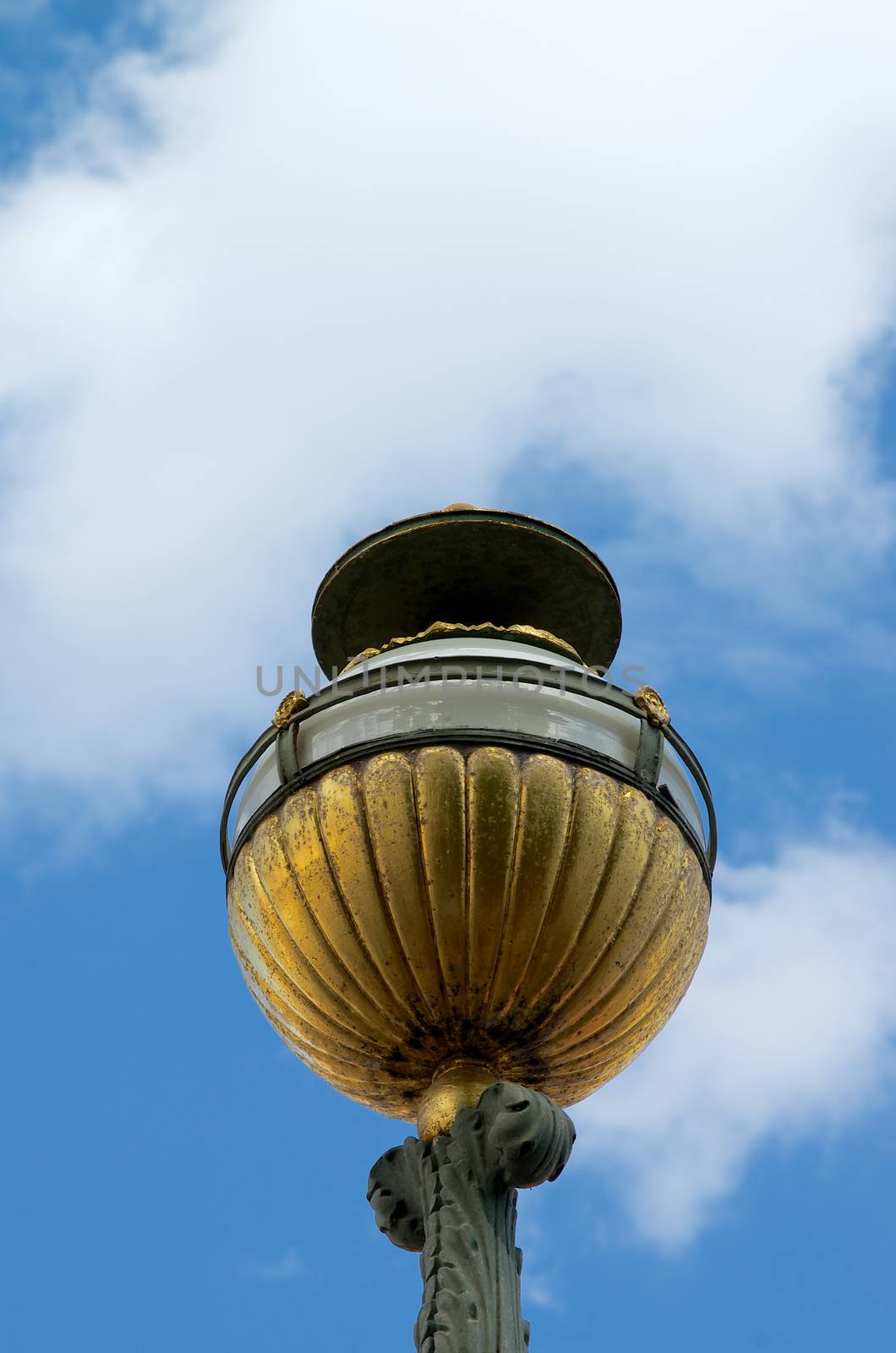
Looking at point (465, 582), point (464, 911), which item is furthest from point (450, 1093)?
point (465, 582)

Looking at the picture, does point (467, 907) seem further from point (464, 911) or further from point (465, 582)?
point (465, 582)

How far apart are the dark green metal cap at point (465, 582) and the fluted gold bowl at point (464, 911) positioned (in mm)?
1455

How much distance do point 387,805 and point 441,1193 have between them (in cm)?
133

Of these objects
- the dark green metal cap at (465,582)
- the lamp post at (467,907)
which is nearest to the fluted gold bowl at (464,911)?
the lamp post at (467,907)

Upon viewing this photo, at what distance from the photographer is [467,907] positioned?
6648 millimetres

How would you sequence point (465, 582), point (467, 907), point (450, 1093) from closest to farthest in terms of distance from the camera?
point (467, 907), point (450, 1093), point (465, 582)

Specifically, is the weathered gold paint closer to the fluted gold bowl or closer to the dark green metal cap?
the fluted gold bowl

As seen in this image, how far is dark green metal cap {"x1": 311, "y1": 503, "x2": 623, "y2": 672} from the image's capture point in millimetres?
8078

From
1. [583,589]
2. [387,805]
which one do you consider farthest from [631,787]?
[583,589]

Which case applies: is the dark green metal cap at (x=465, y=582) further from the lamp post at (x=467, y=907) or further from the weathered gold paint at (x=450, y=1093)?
the weathered gold paint at (x=450, y=1093)

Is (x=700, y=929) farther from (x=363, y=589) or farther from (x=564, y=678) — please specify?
(x=363, y=589)

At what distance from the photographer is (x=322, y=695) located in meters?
7.31

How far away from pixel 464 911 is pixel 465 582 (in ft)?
6.40

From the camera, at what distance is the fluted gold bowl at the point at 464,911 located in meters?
6.67
